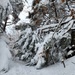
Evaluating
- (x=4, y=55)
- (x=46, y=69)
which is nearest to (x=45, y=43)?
(x=46, y=69)

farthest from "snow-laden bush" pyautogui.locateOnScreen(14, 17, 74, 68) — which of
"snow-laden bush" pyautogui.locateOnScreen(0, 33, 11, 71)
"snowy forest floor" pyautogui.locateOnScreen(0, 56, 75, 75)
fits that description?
"snow-laden bush" pyautogui.locateOnScreen(0, 33, 11, 71)

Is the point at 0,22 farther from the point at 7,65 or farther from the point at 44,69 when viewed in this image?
the point at 44,69

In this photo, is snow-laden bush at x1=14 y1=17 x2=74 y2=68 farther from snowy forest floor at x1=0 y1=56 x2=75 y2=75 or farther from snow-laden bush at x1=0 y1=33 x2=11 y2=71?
snow-laden bush at x1=0 y1=33 x2=11 y2=71

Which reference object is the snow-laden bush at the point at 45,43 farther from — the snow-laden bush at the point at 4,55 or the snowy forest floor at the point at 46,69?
the snow-laden bush at the point at 4,55

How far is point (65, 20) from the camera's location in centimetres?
454

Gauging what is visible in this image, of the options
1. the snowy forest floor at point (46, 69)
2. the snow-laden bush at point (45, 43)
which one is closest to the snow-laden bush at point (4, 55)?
the snowy forest floor at point (46, 69)

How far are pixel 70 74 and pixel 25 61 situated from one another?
3.78ft

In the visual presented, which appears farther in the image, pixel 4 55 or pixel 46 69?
pixel 4 55

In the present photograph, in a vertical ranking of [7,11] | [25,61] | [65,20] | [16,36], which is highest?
[7,11]

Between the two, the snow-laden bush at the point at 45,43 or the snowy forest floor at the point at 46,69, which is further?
the snow-laden bush at the point at 45,43

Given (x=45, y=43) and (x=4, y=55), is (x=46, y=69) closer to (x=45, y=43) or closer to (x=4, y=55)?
(x=45, y=43)

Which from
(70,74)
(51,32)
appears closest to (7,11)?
(51,32)

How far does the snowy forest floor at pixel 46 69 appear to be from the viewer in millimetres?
3973

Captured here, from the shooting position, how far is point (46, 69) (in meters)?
4.15
